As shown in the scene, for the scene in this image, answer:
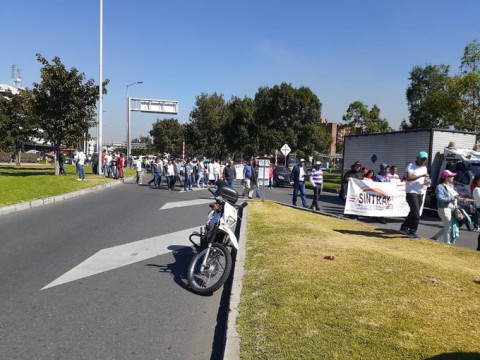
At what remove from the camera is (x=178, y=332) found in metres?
3.79

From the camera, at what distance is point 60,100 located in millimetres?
21359

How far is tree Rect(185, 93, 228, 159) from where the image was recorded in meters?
54.4

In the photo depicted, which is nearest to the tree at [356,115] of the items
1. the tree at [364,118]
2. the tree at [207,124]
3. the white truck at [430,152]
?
the tree at [364,118]

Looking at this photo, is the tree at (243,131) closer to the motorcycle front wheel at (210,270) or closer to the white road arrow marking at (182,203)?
the white road arrow marking at (182,203)

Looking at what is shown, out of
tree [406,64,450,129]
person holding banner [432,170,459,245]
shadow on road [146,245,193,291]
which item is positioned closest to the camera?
shadow on road [146,245,193,291]

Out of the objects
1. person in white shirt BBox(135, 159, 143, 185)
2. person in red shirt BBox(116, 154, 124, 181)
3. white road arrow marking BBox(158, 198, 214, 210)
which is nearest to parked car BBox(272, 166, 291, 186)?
person in white shirt BBox(135, 159, 143, 185)

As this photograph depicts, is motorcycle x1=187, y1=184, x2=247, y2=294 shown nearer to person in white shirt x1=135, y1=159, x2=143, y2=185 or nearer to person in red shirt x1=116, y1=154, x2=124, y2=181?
person in white shirt x1=135, y1=159, x2=143, y2=185

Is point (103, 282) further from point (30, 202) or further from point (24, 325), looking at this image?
point (30, 202)

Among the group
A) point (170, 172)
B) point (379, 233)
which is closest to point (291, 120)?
point (170, 172)

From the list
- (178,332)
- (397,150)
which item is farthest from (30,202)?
(397,150)

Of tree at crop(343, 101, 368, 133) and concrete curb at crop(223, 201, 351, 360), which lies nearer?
concrete curb at crop(223, 201, 351, 360)

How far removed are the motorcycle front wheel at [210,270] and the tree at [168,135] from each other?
244 feet

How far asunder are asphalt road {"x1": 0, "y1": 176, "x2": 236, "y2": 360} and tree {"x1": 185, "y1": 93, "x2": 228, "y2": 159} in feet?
154

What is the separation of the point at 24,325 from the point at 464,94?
2960 cm
